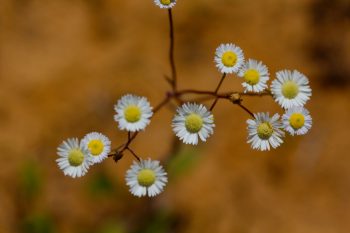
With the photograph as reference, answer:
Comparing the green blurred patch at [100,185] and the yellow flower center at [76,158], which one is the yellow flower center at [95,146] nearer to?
the yellow flower center at [76,158]

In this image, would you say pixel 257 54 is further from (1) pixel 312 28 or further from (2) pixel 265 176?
(2) pixel 265 176

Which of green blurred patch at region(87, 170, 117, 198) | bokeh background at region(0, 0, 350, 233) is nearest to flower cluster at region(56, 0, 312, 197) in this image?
bokeh background at region(0, 0, 350, 233)

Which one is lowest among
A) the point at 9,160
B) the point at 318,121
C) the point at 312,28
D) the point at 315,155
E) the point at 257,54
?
the point at 9,160

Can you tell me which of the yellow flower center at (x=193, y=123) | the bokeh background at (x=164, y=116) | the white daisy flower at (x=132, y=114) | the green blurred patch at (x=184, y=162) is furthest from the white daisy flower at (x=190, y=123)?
the green blurred patch at (x=184, y=162)

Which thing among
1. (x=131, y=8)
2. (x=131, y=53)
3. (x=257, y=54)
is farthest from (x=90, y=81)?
(x=257, y=54)

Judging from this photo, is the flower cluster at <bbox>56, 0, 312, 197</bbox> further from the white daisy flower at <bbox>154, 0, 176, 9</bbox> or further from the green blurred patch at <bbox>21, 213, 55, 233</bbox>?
the green blurred patch at <bbox>21, 213, 55, 233</bbox>

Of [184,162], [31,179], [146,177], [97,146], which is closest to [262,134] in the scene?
[146,177]
